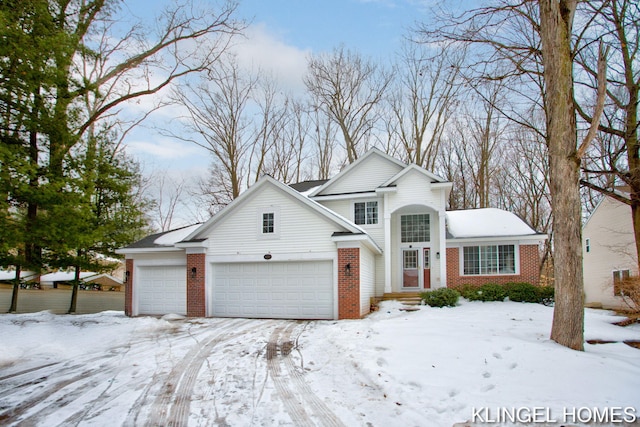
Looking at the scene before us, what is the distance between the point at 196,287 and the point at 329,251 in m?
4.98

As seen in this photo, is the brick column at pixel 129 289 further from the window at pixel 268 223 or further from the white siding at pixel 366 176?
the white siding at pixel 366 176

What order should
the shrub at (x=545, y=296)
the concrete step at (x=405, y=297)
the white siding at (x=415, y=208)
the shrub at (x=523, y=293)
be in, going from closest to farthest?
the shrub at (x=545, y=296), the shrub at (x=523, y=293), the concrete step at (x=405, y=297), the white siding at (x=415, y=208)

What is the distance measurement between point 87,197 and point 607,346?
44.1ft

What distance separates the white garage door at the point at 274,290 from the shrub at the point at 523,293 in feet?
24.4

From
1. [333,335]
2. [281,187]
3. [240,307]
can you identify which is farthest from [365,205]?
[333,335]

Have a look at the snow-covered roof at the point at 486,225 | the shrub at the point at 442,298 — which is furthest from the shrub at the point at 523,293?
the shrub at the point at 442,298

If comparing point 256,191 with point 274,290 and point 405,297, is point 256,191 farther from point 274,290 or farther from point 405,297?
point 405,297

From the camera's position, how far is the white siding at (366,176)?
19.0 m

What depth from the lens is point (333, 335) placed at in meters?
10.6

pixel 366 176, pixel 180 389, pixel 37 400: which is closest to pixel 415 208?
pixel 366 176

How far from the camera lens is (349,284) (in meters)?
13.9

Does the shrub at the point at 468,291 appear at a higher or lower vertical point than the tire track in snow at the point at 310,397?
higher

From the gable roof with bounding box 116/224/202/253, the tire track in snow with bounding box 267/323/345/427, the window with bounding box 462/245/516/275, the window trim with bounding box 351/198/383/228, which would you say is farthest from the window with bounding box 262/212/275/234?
the window with bounding box 462/245/516/275

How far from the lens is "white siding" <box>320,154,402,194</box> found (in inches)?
749
